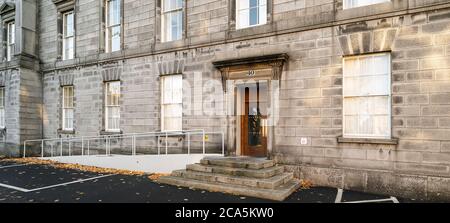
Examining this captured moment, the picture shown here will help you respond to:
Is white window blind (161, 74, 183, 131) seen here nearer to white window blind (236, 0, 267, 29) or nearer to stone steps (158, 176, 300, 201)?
stone steps (158, 176, 300, 201)

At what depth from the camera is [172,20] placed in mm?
10867

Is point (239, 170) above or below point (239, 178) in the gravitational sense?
above

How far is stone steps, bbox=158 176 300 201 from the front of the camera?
A: 21.4ft

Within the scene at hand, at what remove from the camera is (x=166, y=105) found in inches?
422

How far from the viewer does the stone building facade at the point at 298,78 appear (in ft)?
22.2

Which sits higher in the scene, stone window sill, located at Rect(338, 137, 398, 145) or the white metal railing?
stone window sill, located at Rect(338, 137, 398, 145)

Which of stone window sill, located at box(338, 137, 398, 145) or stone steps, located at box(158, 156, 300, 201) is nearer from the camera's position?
stone steps, located at box(158, 156, 300, 201)

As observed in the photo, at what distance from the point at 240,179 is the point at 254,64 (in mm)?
3737

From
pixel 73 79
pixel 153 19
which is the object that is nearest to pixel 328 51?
pixel 153 19

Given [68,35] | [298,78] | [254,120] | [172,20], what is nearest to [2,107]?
[68,35]

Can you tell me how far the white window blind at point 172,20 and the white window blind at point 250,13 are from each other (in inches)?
98.6

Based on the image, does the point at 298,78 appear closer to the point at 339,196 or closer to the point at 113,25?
the point at 339,196

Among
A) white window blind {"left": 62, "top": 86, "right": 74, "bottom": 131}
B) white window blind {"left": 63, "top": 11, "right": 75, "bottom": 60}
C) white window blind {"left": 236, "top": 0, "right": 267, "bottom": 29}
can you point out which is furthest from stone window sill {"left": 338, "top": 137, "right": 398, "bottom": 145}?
white window blind {"left": 63, "top": 11, "right": 75, "bottom": 60}

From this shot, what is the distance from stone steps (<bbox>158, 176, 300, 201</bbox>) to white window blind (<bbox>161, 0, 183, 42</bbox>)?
568 centimetres
